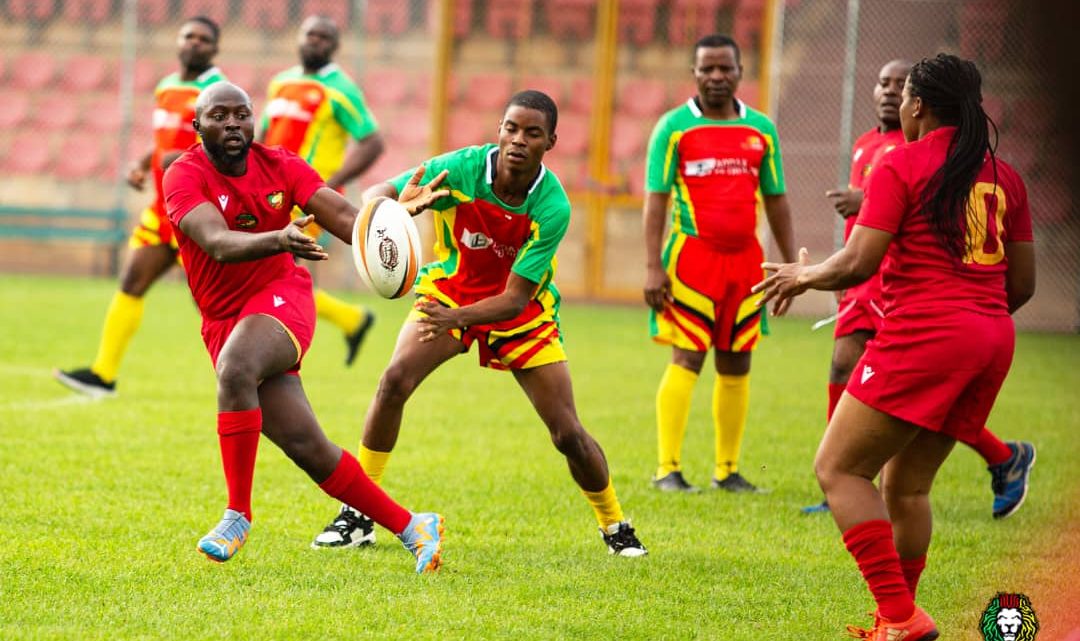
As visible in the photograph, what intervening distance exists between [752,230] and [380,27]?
1325 cm

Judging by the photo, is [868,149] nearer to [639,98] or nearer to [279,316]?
[279,316]

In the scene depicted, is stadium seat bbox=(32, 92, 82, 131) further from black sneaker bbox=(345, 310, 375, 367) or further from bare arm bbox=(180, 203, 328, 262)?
bare arm bbox=(180, 203, 328, 262)

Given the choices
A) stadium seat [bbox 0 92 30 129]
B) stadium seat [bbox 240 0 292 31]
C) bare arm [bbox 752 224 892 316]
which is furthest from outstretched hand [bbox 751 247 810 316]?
stadium seat [bbox 0 92 30 129]

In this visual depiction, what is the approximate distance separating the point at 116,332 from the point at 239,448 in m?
4.51

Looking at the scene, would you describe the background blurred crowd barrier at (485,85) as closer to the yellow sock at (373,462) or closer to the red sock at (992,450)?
the red sock at (992,450)

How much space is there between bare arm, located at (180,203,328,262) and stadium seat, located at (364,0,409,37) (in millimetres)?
14940

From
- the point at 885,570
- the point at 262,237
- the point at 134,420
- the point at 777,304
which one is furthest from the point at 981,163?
the point at 134,420

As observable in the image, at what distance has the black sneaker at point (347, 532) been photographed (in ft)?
15.7

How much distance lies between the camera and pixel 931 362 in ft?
11.5

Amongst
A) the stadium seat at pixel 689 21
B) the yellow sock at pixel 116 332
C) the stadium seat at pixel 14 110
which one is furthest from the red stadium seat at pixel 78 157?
the yellow sock at pixel 116 332

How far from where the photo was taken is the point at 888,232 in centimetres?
345

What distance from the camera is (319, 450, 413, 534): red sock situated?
436 centimetres

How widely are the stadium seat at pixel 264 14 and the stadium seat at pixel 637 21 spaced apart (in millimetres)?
5238

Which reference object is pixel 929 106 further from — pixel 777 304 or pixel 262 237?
pixel 262 237
